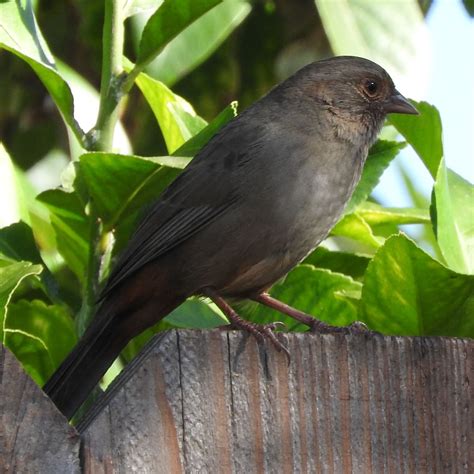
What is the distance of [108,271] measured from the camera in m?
3.33

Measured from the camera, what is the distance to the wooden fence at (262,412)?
6.28 ft

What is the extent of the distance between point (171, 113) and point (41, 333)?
0.77 meters

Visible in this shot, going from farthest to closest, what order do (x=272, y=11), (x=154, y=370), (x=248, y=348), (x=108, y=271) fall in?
(x=272, y=11), (x=108, y=271), (x=248, y=348), (x=154, y=370)

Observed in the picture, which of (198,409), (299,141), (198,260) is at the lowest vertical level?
(198,260)

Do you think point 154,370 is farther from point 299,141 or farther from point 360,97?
Result: point 360,97

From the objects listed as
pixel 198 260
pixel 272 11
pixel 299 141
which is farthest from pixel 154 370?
pixel 272 11

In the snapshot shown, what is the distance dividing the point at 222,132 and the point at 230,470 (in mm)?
2109

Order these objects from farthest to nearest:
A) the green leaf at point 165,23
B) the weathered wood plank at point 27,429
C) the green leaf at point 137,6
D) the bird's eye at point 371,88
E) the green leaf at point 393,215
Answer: the bird's eye at point 371,88 < the green leaf at point 393,215 < the green leaf at point 137,6 < the green leaf at point 165,23 < the weathered wood plank at point 27,429

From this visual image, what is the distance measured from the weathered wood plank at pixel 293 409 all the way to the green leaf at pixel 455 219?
461mm

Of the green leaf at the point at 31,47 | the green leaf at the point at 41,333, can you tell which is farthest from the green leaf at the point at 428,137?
the green leaf at the point at 41,333

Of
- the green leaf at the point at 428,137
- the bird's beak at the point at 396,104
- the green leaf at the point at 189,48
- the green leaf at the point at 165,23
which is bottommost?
the bird's beak at the point at 396,104

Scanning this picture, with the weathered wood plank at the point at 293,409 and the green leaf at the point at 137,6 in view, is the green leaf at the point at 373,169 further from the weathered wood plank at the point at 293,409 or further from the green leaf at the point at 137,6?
the weathered wood plank at the point at 293,409

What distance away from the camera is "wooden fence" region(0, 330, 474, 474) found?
1.92 meters

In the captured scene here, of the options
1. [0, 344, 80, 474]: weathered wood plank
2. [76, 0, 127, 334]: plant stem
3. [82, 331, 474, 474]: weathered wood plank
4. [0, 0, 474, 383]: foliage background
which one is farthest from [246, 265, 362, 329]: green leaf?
[0, 344, 80, 474]: weathered wood plank
